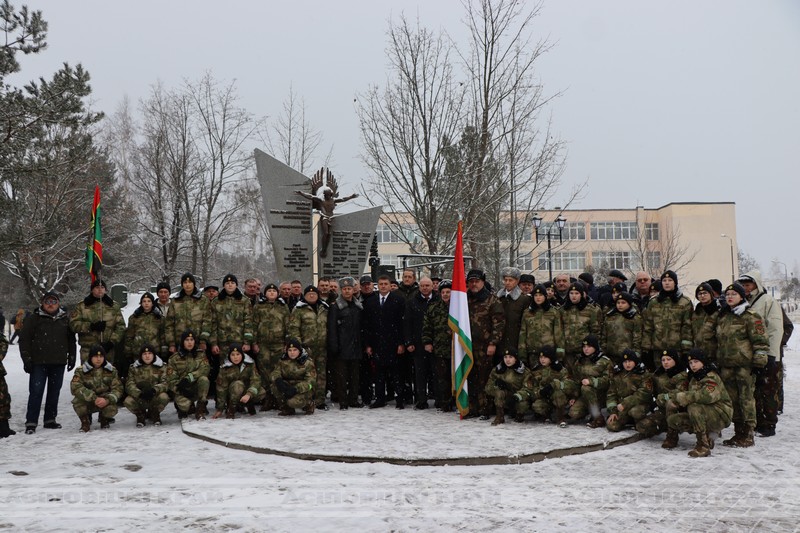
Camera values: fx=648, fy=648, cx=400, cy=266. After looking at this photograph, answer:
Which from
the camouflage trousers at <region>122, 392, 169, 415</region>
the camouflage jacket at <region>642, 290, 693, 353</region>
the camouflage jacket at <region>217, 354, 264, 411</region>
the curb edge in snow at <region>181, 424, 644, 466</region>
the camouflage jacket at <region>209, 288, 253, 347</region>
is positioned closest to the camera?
the curb edge in snow at <region>181, 424, 644, 466</region>

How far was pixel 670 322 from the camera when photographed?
750 centimetres

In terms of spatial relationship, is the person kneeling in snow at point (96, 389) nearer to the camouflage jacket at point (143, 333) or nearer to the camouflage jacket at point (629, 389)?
the camouflage jacket at point (143, 333)

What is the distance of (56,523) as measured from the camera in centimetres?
443

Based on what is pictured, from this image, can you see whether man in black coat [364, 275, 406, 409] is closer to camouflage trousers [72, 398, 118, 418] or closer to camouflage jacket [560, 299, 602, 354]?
camouflage jacket [560, 299, 602, 354]

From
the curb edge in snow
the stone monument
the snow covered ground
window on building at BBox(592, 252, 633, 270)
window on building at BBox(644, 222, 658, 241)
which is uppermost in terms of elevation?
window on building at BBox(644, 222, 658, 241)

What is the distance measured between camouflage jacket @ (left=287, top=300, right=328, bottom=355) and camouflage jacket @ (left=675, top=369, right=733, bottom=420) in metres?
4.74

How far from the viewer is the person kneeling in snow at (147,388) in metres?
8.02

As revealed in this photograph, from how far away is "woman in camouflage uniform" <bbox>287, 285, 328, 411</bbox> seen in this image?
9102 millimetres

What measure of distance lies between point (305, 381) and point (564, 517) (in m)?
4.65

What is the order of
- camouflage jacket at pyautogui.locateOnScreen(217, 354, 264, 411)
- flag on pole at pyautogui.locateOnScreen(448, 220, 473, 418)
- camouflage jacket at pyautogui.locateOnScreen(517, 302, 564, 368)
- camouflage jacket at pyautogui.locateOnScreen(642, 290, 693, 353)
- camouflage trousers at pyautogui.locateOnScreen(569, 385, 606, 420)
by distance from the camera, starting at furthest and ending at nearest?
camouflage jacket at pyautogui.locateOnScreen(217, 354, 264, 411) → flag on pole at pyautogui.locateOnScreen(448, 220, 473, 418) → camouflage jacket at pyautogui.locateOnScreen(517, 302, 564, 368) → camouflage trousers at pyautogui.locateOnScreen(569, 385, 606, 420) → camouflage jacket at pyautogui.locateOnScreen(642, 290, 693, 353)

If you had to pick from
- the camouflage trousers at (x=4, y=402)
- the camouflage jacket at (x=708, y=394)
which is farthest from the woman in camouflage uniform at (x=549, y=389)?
the camouflage trousers at (x=4, y=402)

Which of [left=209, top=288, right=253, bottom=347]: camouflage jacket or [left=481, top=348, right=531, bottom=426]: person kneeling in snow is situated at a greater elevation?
[left=209, top=288, right=253, bottom=347]: camouflage jacket

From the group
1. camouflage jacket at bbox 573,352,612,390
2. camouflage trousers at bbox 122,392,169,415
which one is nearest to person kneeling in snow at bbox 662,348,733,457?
camouflage jacket at bbox 573,352,612,390

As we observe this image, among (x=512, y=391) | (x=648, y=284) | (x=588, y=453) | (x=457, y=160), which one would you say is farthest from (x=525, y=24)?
(x=588, y=453)
